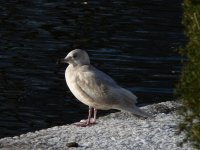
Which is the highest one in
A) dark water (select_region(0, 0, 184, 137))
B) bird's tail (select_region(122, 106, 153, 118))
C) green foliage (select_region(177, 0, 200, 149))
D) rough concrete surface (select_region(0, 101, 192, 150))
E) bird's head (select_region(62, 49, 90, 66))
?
green foliage (select_region(177, 0, 200, 149))

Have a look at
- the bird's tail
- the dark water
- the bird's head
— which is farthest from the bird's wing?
the dark water

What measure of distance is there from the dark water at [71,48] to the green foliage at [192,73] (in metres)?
5.69

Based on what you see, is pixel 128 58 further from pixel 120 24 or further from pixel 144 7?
pixel 144 7

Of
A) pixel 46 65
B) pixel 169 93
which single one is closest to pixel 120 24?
pixel 46 65

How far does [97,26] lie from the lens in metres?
20.4

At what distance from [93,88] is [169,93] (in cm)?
498

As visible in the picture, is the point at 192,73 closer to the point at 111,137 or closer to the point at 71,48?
the point at 111,137

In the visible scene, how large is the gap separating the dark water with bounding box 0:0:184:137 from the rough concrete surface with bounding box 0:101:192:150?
270 centimetres

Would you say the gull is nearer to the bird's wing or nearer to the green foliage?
the bird's wing

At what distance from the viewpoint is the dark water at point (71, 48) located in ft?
44.9

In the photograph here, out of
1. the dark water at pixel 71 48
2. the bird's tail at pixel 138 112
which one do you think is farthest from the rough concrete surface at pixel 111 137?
the dark water at pixel 71 48

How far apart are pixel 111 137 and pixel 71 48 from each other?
928cm

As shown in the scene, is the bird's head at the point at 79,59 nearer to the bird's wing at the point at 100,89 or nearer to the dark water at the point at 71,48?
the bird's wing at the point at 100,89

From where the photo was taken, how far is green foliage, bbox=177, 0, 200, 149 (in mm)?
6551
